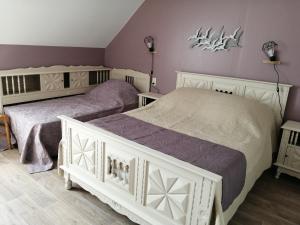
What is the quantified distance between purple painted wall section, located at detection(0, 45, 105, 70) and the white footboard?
68.7 inches

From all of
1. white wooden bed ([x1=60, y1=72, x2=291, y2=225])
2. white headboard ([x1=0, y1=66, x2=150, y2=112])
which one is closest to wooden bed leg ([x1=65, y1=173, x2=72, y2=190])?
white wooden bed ([x1=60, y1=72, x2=291, y2=225])

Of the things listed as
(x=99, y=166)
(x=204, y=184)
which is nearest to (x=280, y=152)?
(x=204, y=184)

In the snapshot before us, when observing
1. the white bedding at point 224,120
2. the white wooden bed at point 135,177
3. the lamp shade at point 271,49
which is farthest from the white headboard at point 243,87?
the white wooden bed at point 135,177

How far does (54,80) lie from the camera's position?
3670 mm

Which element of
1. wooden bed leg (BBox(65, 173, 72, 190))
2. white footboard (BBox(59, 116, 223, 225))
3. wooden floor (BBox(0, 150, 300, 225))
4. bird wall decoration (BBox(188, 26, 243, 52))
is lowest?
wooden floor (BBox(0, 150, 300, 225))

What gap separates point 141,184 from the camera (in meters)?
1.68

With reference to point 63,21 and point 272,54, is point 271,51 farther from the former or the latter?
point 63,21

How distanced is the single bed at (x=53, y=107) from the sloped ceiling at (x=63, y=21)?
1.51 ft

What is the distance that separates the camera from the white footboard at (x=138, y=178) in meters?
1.41

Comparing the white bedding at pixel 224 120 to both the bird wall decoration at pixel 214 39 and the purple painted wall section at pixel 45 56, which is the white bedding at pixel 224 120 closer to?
the bird wall decoration at pixel 214 39

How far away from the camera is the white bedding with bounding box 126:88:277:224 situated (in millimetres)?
2123

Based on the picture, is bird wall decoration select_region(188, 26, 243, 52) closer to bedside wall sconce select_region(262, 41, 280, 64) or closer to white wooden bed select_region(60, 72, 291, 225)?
bedside wall sconce select_region(262, 41, 280, 64)

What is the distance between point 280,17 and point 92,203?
8.82 ft

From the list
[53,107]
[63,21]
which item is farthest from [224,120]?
[63,21]
